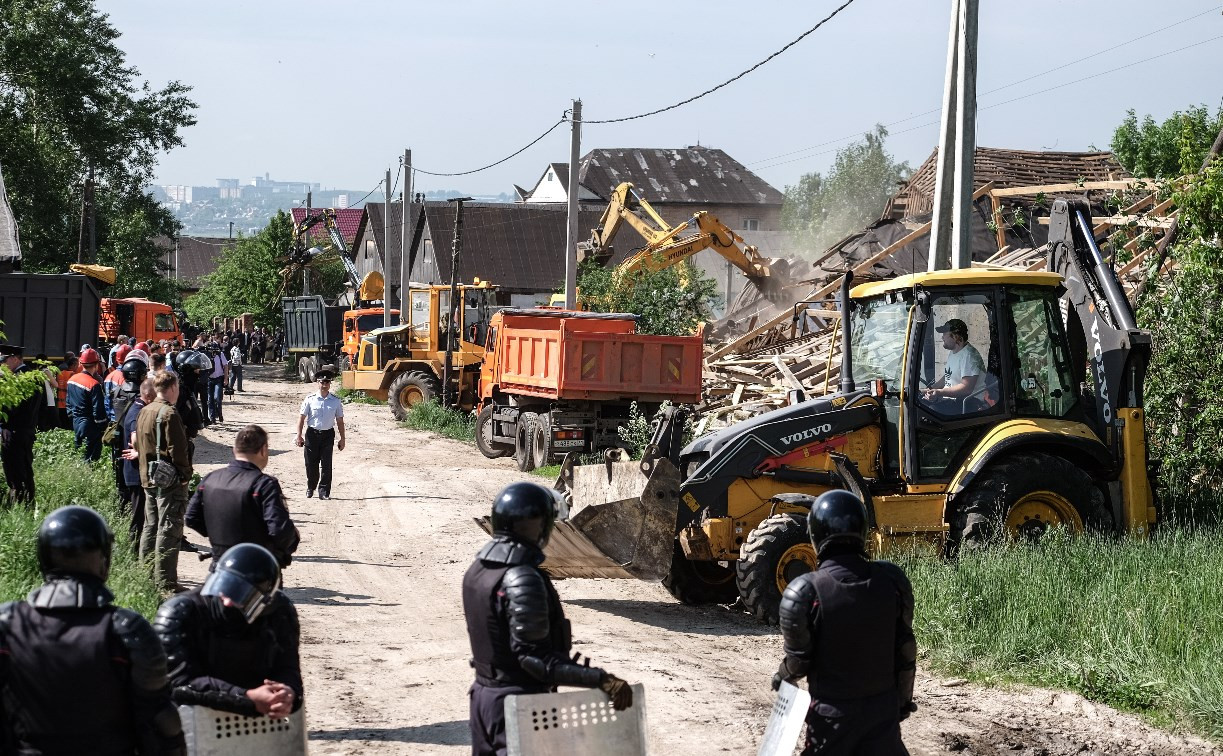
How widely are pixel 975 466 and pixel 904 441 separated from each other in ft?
1.81

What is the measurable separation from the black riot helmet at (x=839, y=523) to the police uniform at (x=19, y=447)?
9.12 metres

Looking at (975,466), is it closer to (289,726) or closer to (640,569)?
(640,569)

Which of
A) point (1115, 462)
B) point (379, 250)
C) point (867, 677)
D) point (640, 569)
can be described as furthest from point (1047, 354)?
point (379, 250)

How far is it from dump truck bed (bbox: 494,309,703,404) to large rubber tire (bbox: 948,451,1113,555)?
1005 cm

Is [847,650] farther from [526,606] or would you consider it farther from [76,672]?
Result: [76,672]

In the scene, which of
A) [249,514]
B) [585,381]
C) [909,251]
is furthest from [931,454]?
[909,251]

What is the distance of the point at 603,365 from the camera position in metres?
19.9

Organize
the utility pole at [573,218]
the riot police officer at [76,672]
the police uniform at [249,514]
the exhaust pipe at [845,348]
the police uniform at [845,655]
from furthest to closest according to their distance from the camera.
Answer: the utility pole at [573,218]
the exhaust pipe at [845,348]
the police uniform at [249,514]
the police uniform at [845,655]
the riot police officer at [76,672]

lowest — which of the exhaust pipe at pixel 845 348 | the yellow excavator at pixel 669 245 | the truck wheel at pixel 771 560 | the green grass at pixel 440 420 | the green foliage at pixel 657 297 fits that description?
the truck wheel at pixel 771 560

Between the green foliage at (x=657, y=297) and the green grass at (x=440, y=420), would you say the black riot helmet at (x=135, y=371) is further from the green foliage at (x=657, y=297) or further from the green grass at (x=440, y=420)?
the green foliage at (x=657, y=297)

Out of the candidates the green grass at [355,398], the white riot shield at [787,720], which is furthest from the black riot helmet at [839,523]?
the green grass at [355,398]

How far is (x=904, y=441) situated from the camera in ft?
33.4

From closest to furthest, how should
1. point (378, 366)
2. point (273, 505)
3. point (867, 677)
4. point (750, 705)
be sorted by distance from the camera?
point (867, 677)
point (273, 505)
point (750, 705)
point (378, 366)

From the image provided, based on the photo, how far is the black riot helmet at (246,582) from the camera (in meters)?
4.40
